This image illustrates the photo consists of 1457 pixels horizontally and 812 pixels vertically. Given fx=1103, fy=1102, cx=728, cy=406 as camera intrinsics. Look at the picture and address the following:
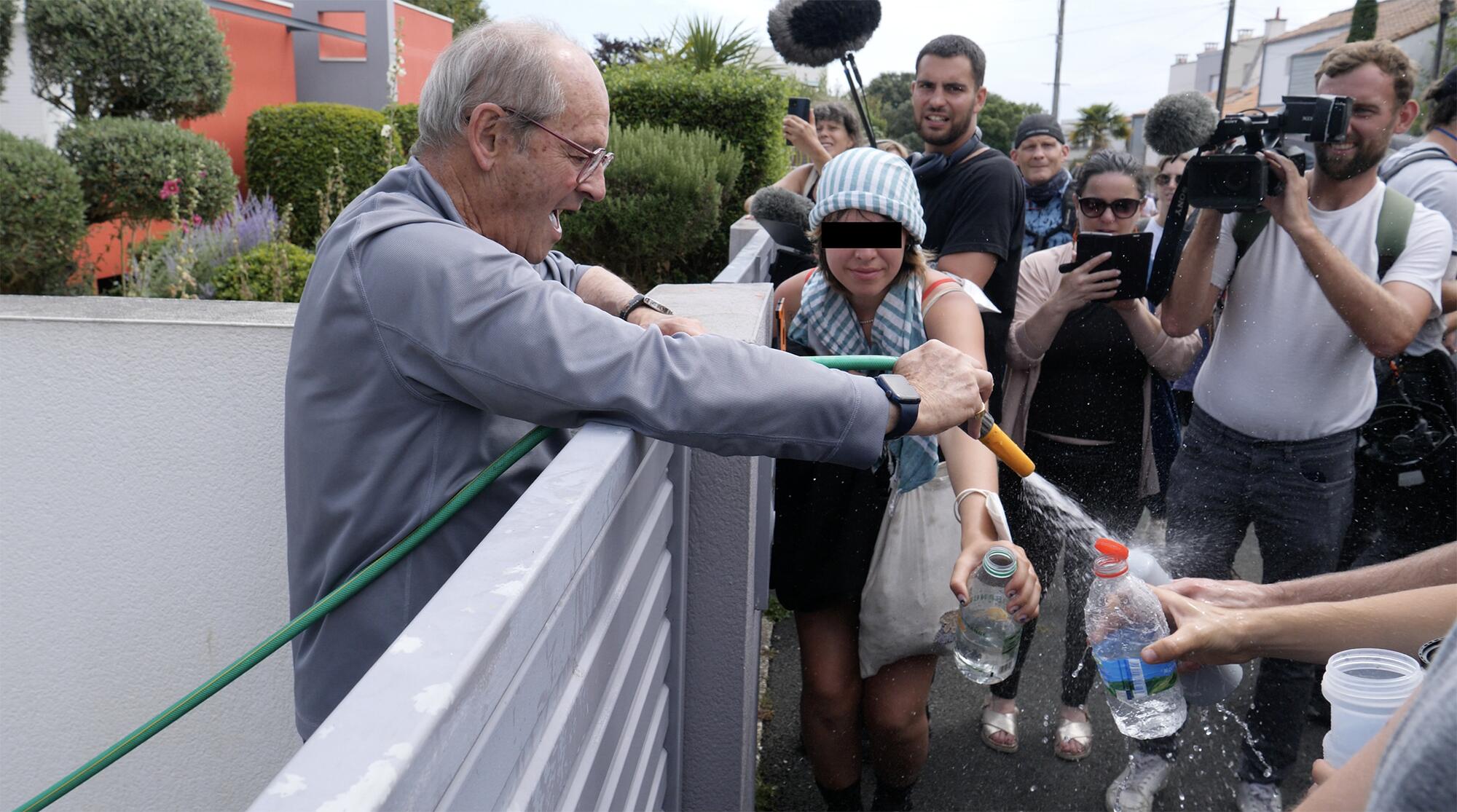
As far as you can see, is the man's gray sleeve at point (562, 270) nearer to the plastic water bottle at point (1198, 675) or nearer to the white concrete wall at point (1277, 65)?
the plastic water bottle at point (1198, 675)

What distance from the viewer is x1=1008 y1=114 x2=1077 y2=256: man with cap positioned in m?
5.75

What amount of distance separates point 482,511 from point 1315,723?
12.5 feet

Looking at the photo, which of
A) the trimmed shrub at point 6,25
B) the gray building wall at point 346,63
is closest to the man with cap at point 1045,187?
the trimmed shrub at point 6,25

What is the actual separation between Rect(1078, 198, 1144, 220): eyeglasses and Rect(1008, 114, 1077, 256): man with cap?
115 cm

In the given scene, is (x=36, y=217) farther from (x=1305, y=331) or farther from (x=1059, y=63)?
(x=1059, y=63)

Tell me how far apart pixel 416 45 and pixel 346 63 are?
174 cm

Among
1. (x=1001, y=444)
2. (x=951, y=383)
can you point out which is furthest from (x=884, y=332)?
(x=951, y=383)

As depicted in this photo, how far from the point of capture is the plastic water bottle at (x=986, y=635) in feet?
9.60

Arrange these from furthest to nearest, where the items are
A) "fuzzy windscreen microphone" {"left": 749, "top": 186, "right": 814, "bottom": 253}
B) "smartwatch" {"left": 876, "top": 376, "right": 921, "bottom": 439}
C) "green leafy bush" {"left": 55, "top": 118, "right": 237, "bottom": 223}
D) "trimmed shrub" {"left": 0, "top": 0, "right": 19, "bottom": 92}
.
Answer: "green leafy bush" {"left": 55, "top": 118, "right": 237, "bottom": 223}, "trimmed shrub" {"left": 0, "top": 0, "right": 19, "bottom": 92}, "fuzzy windscreen microphone" {"left": 749, "top": 186, "right": 814, "bottom": 253}, "smartwatch" {"left": 876, "top": 376, "right": 921, "bottom": 439}

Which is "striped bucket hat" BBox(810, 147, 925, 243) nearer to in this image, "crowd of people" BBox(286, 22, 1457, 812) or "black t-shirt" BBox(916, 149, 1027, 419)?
"crowd of people" BBox(286, 22, 1457, 812)

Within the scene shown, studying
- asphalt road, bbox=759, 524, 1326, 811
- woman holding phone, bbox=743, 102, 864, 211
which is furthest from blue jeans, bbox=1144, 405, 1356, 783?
woman holding phone, bbox=743, 102, 864, 211

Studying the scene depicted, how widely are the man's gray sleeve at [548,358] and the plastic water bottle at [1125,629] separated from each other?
2.85 ft

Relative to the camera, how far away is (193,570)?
10.8ft

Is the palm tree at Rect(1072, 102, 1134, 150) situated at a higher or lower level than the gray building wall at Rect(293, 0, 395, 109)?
higher
